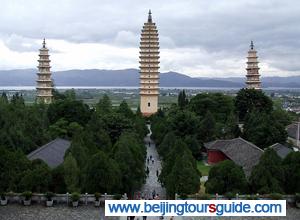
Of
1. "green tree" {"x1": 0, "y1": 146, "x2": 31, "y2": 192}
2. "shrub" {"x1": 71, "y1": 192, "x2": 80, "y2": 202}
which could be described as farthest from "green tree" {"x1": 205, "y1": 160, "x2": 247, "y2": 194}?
"green tree" {"x1": 0, "y1": 146, "x2": 31, "y2": 192}

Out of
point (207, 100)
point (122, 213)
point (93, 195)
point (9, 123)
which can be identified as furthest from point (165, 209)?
point (207, 100)

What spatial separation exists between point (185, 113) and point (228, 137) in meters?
5.36

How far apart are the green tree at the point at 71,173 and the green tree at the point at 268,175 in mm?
9550

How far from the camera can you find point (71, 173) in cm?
2745

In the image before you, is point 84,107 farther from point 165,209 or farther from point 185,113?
point 165,209

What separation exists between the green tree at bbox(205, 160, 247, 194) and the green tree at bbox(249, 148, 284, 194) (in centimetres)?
68

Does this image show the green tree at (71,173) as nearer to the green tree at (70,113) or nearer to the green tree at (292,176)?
the green tree at (292,176)

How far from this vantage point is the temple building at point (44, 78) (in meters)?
71.8

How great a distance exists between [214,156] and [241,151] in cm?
513

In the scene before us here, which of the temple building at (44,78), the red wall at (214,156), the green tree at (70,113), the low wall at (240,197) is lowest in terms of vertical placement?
the red wall at (214,156)

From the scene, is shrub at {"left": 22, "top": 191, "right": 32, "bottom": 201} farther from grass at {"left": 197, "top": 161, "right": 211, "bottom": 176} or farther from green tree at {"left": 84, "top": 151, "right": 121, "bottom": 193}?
grass at {"left": 197, "top": 161, "right": 211, "bottom": 176}

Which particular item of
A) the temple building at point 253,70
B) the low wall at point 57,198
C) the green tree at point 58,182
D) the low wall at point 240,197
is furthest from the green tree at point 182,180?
the temple building at point 253,70

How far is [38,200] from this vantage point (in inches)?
1025

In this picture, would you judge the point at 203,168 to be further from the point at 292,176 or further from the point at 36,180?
the point at 36,180
